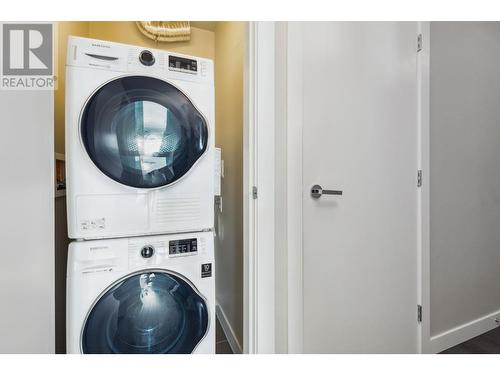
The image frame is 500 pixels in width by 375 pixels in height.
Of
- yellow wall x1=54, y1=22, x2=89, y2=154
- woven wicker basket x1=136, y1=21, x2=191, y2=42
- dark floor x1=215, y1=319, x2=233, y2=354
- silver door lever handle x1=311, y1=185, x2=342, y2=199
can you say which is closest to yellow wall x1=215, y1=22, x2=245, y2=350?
dark floor x1=215, y1=319, x2=233, y2=354

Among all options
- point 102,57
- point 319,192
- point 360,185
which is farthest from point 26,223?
point 360,185

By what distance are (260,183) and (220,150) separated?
1.26ft

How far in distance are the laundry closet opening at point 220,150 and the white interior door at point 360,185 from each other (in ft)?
1.55

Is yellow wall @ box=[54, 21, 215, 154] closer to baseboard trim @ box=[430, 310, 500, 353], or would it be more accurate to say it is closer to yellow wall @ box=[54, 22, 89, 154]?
yellow wall @ box=[54, 22, 89, 154]

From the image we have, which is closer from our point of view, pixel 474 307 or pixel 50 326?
pixel 50 326

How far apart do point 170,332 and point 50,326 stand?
43cm

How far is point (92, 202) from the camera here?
3.33ft

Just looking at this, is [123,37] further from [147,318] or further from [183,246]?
[147,318]

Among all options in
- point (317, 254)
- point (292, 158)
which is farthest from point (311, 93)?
point (317, 254)

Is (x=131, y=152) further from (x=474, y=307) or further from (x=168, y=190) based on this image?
(x=474, y=307)

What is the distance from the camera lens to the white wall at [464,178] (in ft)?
5.46
